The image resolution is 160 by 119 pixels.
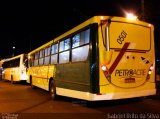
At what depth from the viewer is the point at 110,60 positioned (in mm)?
9086

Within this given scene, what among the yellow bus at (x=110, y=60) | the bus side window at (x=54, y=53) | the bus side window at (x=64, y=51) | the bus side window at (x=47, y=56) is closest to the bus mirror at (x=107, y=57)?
the yellow bus at (x=110, y=60)

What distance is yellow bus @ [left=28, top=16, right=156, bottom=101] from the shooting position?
29.4 ft

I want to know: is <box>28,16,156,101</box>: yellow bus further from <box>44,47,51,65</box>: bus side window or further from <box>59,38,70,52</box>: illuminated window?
<box>44,47,51,65</box>: bus side window

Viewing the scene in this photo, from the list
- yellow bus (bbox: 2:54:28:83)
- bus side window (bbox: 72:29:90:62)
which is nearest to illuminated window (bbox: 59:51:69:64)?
bus side window (bbox: 72:29:90:62)

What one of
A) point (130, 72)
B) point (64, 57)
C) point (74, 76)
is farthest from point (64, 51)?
point (130, 72)

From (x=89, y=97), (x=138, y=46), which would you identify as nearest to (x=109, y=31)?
(x=138, y=46)

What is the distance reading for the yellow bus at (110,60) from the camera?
8953 mm

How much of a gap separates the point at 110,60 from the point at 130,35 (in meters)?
1.19

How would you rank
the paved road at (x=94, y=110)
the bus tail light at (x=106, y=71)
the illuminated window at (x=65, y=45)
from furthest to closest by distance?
the illuminated window at (x=65, y=45) < the bus tail light at (x=106, y=71) < the paved road at (x=94, y=110)

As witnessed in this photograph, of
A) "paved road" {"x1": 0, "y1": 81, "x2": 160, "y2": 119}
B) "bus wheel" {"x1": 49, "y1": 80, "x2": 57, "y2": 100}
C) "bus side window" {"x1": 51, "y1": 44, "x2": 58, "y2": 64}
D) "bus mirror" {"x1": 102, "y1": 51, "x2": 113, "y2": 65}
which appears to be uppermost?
"bus side window" {"x1": 51, "y1": 44, "x2": 58, "y2": 64}

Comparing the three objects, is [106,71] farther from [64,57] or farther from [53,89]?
[53,89]

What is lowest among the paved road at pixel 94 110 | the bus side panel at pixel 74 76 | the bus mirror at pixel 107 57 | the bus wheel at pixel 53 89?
the paved road at pixel 94 110

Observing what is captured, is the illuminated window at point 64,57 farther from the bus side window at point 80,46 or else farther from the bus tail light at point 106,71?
the bus tail light at point 106,71

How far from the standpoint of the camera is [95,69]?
8.90 metres
